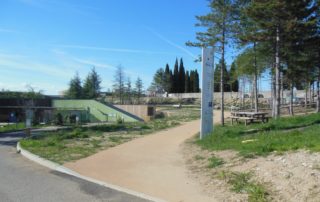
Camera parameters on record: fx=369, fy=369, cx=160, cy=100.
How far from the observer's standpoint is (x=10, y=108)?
5222 cm

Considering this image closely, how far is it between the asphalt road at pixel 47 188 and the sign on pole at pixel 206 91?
7400 millimetres

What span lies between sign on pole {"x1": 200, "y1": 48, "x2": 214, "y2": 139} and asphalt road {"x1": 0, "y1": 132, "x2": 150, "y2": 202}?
740cm

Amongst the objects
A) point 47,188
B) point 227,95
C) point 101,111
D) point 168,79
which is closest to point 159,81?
point 168,79

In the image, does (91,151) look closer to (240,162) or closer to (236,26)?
(240,162)

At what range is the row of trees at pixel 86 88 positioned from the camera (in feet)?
242

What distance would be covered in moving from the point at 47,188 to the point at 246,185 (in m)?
4.28

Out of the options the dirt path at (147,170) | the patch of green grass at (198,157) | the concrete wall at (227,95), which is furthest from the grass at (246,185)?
the concrete wall at (227,95)

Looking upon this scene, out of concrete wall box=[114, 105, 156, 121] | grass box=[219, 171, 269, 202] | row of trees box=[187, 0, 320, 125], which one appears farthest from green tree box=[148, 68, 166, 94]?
grass box=[219, 171, 269, 202]

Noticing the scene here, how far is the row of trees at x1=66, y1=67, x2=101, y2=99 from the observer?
73.8 metres

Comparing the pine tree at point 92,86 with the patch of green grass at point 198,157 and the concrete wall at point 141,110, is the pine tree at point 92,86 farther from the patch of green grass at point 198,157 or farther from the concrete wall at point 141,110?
the patch of green grass at point 198,157

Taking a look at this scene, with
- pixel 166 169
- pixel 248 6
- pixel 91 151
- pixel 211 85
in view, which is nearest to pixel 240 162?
pixel 166 169

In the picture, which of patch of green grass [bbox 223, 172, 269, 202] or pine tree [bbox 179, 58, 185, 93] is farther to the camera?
pine tree [bbox 179, 58, 185, 93]

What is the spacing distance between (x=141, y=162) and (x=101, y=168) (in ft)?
4.19

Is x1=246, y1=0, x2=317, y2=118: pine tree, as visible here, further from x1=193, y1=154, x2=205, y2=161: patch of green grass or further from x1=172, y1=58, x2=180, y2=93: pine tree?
x1=172, y1=58, x2=180, y2=93: pine tree
